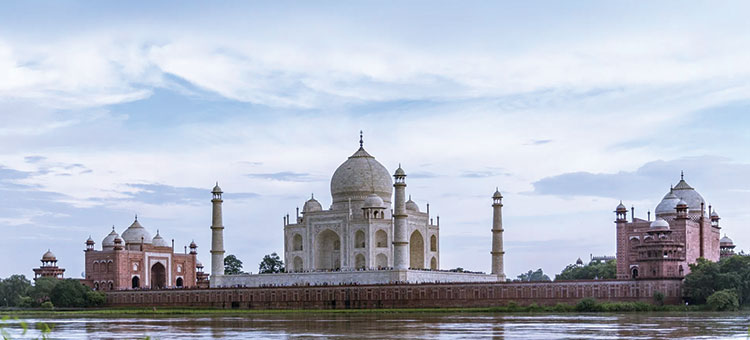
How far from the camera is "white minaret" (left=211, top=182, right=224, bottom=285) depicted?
237 feet

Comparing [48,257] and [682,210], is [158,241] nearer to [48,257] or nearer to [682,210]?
[48,257]

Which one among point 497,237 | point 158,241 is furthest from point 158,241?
point 497,237

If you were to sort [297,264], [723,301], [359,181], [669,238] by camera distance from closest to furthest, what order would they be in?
[723,301] → [669,238] → [359,181] → [297,264]

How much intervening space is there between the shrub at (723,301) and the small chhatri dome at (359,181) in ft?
93.0

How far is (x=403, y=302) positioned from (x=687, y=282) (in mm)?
17000

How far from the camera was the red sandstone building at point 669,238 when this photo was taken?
60.1 m

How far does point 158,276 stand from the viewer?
88250 mm

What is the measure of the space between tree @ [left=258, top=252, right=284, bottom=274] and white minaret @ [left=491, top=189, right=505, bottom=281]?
2361 centimetres

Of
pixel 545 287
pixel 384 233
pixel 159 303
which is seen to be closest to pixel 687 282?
pixel 545 287

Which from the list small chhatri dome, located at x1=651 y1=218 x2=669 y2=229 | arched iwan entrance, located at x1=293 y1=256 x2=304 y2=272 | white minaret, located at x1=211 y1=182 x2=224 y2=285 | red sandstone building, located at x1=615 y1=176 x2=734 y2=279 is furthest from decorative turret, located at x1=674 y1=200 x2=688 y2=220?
white minaret, located at x1=211 y1=182 x2=224 y2=285

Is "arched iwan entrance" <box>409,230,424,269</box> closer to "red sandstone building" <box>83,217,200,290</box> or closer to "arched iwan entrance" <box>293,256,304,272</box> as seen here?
"arched iwan entrance" <box>293,256,304,272</box>

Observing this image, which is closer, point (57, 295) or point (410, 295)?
point (410, 295)

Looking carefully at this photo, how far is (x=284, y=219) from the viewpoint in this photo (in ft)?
251

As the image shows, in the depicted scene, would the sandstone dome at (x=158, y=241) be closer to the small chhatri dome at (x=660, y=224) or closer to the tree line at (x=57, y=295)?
the tree line at (x=57, y=295)
